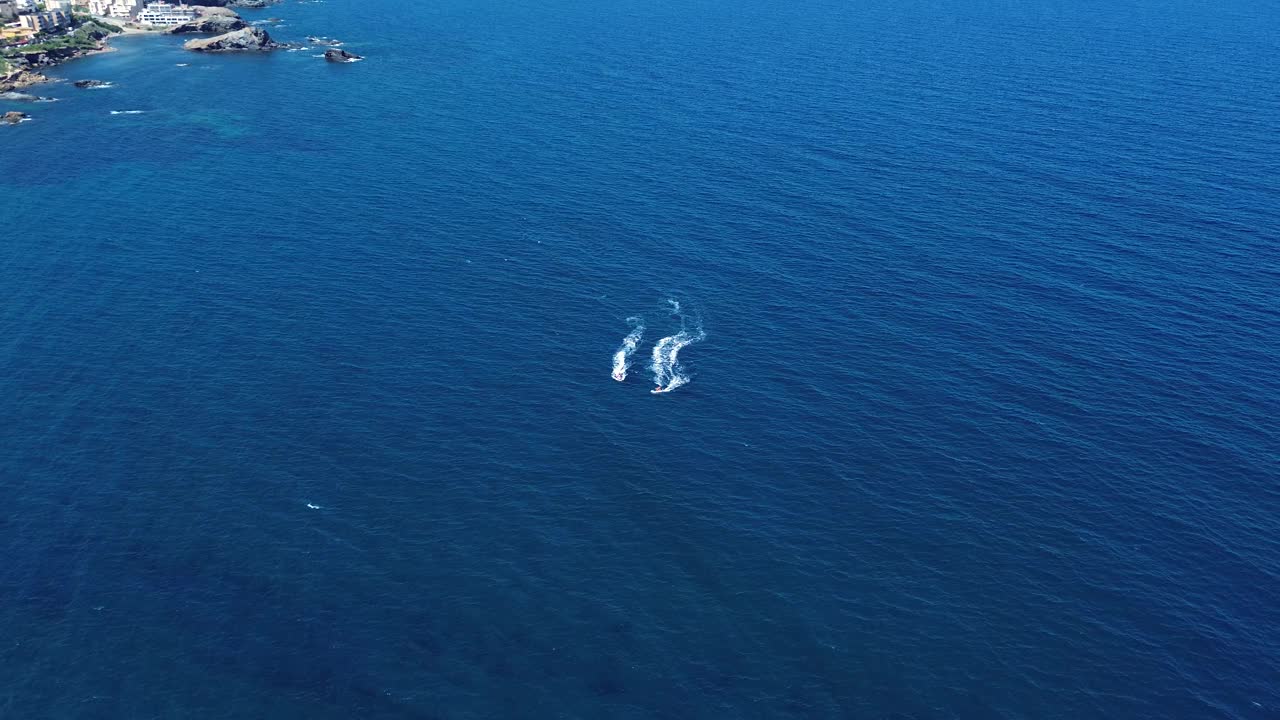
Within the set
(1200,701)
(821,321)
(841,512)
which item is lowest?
(1200,701)

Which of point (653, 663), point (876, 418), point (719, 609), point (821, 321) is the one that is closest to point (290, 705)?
point (653, 663)

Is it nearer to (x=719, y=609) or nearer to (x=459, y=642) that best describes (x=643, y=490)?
(x=719, y=609)

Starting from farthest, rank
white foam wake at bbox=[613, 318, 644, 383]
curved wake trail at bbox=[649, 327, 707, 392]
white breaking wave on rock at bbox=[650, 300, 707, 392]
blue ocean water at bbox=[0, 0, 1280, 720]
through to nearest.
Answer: white foam wake at bbox=[613, 318, 644, 383] < white breaking wave on rock at bbox=[650, 300, 707, 392] < curved wake trail at bbox=[649, 327, 707, 392] < blue ocean water at bbox=[0, 0, 1280, 720]

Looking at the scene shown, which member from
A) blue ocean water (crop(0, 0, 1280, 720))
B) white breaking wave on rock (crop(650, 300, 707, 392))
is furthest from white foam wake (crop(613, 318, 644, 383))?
white breaking wave on rock (crop(650, 300, 707, 392))

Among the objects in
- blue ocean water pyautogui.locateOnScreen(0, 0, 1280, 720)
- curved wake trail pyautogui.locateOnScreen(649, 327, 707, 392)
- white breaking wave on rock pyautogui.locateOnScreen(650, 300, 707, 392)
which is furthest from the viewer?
white breaking wave on rock pyautogui.locateOnScreen(650, 300, 707, 392)

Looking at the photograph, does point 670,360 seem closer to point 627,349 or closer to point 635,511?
point 627,349

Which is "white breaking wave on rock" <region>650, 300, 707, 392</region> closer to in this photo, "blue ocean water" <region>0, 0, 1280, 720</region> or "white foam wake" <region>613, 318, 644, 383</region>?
"blue ocean water" <region>0, 0, 1280, 720</region>

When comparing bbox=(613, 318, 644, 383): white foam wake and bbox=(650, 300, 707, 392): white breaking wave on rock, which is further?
bbox=(613, 318, 644, 383): white foam wake
